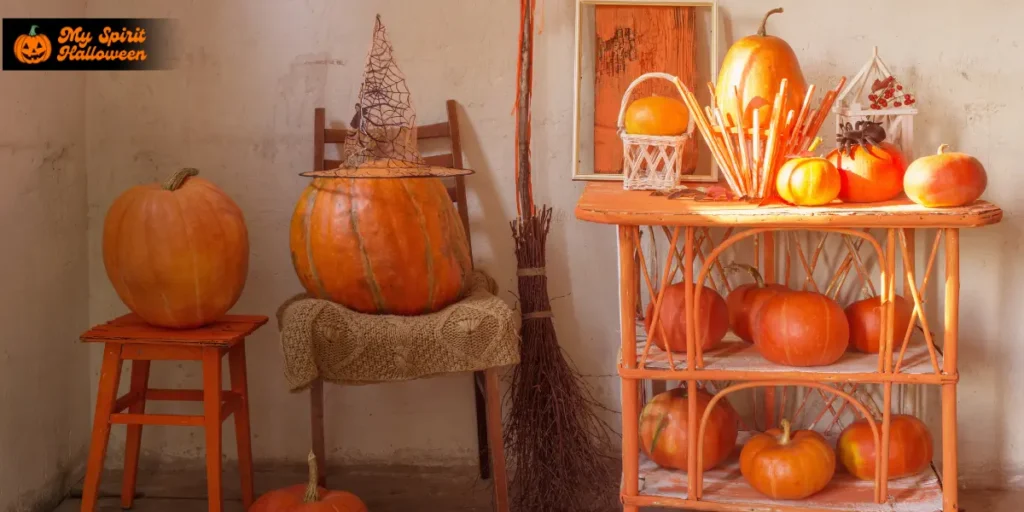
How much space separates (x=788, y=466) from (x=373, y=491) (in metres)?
1.35

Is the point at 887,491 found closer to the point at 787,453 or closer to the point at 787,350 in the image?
the point at 787,453

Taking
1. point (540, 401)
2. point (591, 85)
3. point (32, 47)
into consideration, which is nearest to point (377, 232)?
point (540, 401)

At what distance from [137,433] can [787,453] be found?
1.89 metres

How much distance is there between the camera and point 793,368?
2328mm

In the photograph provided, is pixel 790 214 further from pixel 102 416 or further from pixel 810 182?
pixel 102 416

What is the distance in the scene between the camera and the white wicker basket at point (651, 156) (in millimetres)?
2541

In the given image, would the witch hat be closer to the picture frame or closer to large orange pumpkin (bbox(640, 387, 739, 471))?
the picture frame

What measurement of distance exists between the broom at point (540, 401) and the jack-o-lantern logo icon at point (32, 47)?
4.63 ft

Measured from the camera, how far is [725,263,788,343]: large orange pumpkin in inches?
100

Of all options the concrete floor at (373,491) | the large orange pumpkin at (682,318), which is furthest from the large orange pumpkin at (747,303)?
the concrete floor at (373,491)

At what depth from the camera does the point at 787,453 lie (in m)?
2.38

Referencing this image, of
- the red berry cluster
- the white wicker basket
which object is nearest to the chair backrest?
the white wicker basket

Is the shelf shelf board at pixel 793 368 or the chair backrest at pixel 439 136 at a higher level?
the chair backrest at pixel 439 136

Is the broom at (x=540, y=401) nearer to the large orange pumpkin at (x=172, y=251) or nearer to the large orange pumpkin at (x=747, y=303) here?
the large orange pumpkin at (x=747, y=303)
